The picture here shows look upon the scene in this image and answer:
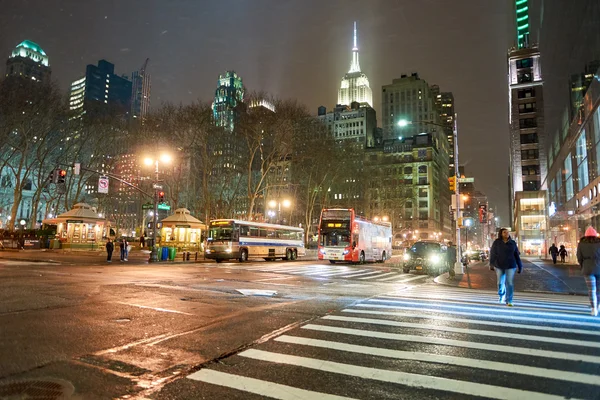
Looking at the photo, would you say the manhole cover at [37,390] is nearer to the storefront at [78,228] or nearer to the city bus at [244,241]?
the city bus at [244,241]

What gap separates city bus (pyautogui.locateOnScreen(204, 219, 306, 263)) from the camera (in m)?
32.2

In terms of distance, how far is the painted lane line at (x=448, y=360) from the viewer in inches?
194

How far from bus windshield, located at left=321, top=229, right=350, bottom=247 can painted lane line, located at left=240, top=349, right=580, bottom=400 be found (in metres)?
26.4

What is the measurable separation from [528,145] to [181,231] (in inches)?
3246

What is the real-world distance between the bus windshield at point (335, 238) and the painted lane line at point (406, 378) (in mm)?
26401

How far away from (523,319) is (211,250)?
26.5 metres

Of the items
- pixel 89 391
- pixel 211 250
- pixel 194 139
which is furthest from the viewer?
pixel 194 139

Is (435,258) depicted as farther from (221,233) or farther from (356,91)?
(356,91)

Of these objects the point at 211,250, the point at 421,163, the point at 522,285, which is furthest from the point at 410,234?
the point at 522,285

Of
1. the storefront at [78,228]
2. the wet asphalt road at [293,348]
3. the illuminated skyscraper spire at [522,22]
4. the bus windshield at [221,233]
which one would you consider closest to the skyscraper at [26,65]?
the storefront at [78,228]

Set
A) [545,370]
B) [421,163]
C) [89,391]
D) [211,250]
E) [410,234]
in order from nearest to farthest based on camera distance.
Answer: [89,391], [545,370], [211,250], [410,234], [421,163]

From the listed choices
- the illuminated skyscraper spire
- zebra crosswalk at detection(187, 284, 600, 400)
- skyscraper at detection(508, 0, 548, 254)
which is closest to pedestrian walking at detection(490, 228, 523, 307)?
zebra crosswalk at detection(187, 284, 600, 400)

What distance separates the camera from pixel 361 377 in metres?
4.81

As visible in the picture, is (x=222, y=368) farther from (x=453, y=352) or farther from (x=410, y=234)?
(x=410, y=234)
